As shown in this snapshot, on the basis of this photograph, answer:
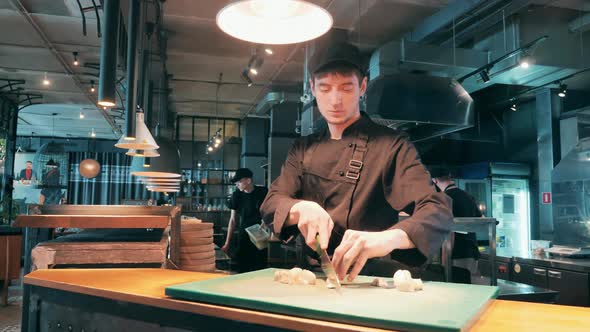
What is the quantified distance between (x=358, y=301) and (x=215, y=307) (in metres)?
0.32

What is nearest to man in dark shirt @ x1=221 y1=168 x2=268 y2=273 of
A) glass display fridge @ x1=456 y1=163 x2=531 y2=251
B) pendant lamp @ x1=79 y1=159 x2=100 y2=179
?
glass display fridge @ x1=456 y1=163 x2=531 y2=251

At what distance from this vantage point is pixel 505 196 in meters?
7.64

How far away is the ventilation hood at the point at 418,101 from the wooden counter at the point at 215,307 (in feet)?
12.0

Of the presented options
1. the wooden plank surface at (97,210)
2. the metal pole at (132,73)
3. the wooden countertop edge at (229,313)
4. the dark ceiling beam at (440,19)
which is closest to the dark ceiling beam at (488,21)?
the dark ceiling beam at (440,19)

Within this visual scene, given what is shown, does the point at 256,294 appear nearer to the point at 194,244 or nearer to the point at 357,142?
the point at 357,142

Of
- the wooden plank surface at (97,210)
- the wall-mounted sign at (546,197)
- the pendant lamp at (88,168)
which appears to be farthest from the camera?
the pendant lamp at (88,168)

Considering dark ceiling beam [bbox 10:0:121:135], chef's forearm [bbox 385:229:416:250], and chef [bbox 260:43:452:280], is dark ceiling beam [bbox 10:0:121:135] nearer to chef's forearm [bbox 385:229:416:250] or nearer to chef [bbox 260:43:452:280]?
chef [bbox 260:43:452:280]

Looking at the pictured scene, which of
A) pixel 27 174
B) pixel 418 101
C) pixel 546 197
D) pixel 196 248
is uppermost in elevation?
pixel 418 101

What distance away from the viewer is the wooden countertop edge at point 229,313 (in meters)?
0.88

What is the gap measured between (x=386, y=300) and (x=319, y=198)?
0.71m

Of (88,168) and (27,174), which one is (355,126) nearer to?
(88,168)

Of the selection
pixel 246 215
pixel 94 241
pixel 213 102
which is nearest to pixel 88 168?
pixel 213 102

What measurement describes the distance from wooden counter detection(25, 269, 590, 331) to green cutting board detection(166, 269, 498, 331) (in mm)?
19

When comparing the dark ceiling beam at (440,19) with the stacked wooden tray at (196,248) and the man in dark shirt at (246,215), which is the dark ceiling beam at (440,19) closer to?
the man in dark shirt at (246,215)
